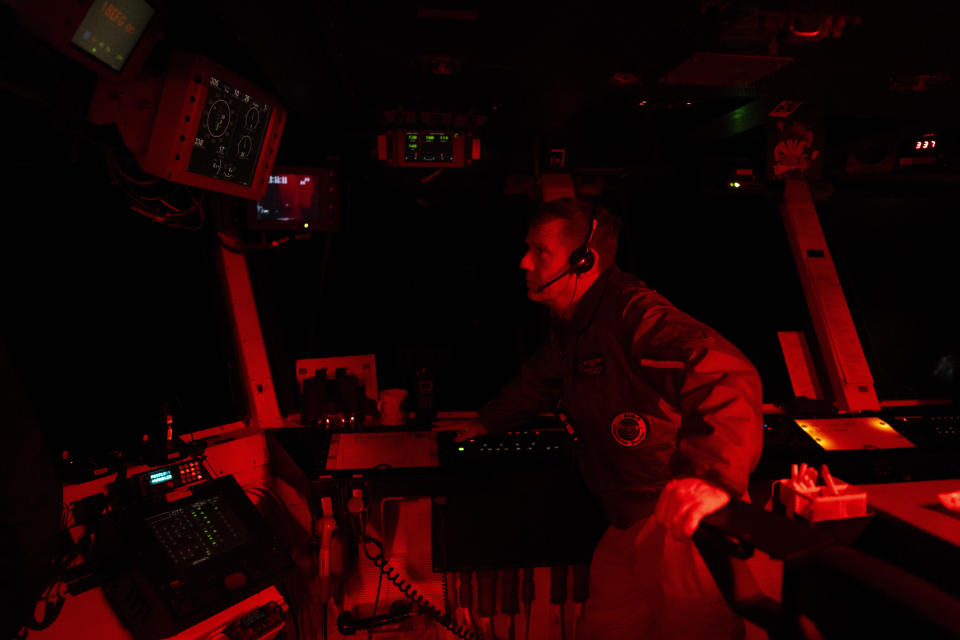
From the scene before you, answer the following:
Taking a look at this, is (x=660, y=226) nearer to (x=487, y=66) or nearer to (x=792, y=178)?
(x=792, y=178)

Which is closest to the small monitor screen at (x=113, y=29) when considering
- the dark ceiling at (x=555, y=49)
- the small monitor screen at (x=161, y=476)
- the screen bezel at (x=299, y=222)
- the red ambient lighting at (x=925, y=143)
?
the dark ceiling at (x=555, y=49)

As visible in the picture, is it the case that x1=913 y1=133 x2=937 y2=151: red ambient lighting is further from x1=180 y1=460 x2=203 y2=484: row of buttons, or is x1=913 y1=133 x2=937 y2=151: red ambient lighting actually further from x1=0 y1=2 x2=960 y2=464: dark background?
x1=180 y1=460 x2=203 y2=484: row of buttons

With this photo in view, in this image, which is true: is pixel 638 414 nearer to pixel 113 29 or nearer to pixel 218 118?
pixel 218 118

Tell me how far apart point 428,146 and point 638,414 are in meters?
1.50

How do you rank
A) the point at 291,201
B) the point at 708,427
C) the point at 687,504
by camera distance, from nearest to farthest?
the point at 687,504
the point at 708,427
the point at 291,201

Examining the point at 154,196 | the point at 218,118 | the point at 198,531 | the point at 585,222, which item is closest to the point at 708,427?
the point at 585,222

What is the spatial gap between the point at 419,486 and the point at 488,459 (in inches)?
12.3

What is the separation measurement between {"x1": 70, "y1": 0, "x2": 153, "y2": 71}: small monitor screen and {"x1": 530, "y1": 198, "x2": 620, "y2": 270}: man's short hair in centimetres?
135

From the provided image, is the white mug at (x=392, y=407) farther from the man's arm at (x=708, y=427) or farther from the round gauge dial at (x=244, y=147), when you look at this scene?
the man's arm at (x=708, y=427)

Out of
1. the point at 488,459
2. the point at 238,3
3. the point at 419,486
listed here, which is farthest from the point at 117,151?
the point at 488,459

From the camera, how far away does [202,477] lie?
1.98 meters

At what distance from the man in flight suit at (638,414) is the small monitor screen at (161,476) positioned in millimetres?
1376

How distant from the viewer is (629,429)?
1.74m

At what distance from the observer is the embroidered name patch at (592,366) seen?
70.9 inches
